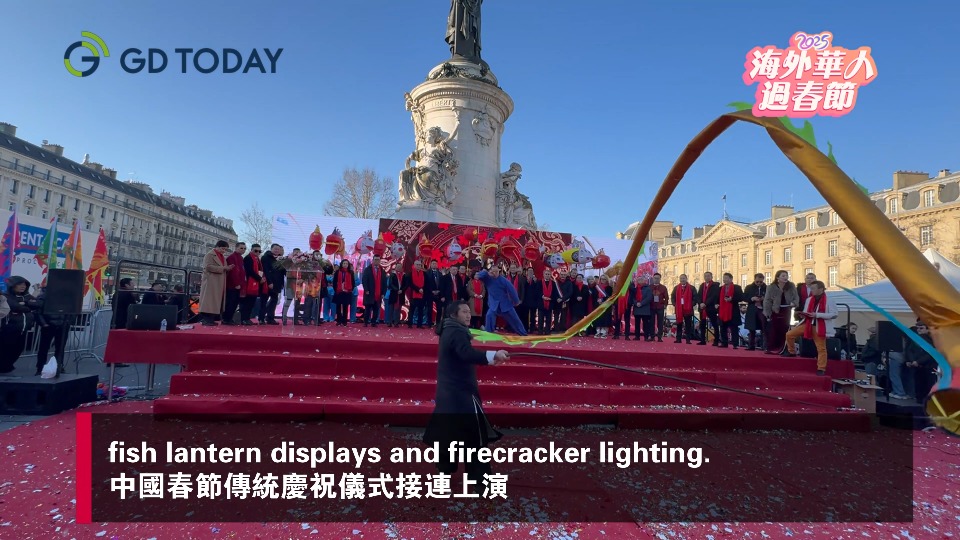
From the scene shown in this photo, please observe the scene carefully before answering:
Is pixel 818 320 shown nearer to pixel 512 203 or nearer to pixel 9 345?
pixel 512 203

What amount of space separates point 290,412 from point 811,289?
396 inches

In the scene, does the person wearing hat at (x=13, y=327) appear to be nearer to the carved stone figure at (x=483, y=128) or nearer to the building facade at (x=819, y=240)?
the carved stone figure at (x=483, y=128)

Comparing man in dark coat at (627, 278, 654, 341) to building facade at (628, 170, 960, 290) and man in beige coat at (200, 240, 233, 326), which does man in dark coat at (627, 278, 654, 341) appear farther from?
building facade at (628, 170, 960, 290)

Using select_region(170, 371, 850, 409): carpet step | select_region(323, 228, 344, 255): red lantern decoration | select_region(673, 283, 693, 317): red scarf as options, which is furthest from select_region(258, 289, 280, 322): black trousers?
select_region(673, 283, 693, 317): red scarf

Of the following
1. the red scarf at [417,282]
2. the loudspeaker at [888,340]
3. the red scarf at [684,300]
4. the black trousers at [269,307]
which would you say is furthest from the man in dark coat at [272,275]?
the loudspeaker at [888,340]

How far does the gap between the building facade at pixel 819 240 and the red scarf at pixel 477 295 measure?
54.9ft

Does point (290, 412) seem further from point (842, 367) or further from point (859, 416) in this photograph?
point (842, 367)

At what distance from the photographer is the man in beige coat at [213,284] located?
9.88 m

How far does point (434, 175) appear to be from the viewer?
1839 cm

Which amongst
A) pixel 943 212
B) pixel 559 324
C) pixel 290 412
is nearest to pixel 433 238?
pixel 559 324

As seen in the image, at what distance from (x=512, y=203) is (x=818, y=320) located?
1402cm

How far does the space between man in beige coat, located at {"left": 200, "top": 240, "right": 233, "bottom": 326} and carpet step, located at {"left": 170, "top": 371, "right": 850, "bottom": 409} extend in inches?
139

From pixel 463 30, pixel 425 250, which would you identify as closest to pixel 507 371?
pixel 425 250

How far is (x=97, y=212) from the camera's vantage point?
6100cm
